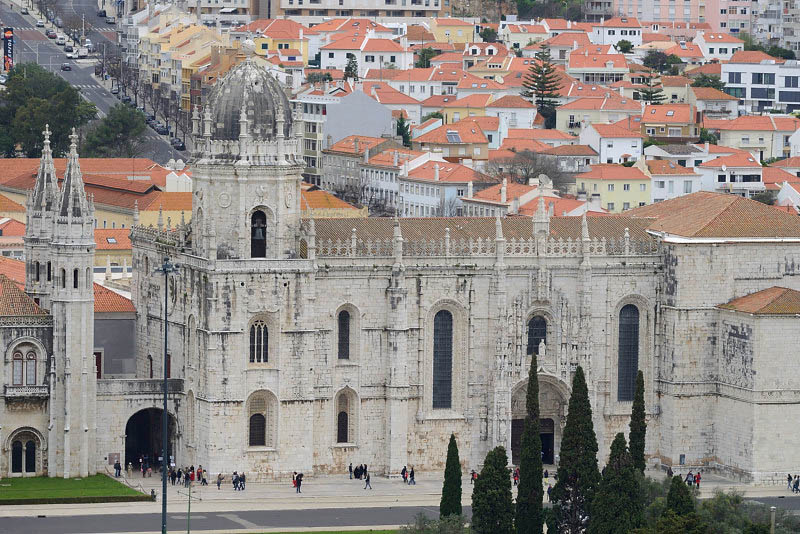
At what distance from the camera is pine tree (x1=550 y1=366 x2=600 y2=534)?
322ft

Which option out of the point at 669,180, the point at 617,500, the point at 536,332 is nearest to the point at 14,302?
the point at 536,332

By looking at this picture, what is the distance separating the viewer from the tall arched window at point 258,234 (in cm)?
11088

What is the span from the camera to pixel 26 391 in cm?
10950

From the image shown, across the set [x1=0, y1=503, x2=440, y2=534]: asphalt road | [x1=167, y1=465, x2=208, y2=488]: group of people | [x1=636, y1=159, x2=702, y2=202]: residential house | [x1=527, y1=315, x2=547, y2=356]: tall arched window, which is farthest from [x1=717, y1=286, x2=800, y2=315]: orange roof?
[x1=636, y1=159, x2=702, y2=202]: residential house

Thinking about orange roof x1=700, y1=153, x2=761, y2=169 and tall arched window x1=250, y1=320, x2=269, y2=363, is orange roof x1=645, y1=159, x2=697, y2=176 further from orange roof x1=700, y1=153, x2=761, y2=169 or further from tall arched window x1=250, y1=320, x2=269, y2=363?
tall arched window x1=250, y1=320, x2=269, y2=363

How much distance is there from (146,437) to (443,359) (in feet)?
43.2

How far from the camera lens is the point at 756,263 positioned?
115 m

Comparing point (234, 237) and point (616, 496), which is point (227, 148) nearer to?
point (234, 237)

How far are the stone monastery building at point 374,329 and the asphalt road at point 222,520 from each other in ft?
21.4

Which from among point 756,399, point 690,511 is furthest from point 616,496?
point 756,399

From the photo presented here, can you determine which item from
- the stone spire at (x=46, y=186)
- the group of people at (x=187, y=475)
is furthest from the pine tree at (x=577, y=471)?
the stone spire at (x=46, y=186)

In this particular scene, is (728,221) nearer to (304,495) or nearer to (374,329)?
(374,329)

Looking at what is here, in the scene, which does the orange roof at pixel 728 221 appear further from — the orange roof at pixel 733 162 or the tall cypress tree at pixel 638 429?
the orange roof at pixel 733 162

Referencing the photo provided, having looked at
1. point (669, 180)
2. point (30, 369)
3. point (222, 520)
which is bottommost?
point (222, 520)
